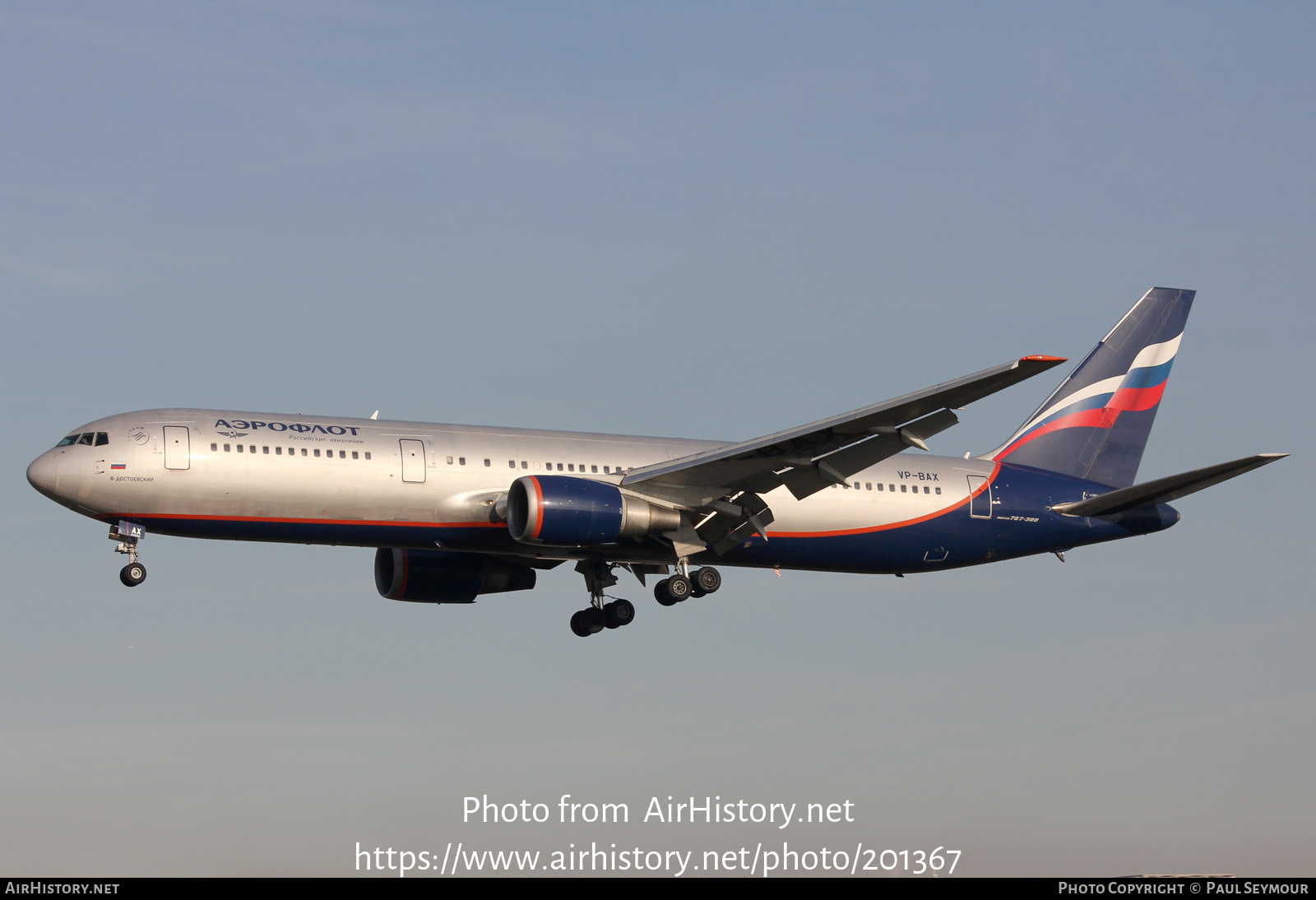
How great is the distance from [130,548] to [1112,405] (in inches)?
1149

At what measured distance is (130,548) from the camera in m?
39.1

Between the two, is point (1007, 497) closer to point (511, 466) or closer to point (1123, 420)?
point (1123, 420)

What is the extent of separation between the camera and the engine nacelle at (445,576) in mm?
46281

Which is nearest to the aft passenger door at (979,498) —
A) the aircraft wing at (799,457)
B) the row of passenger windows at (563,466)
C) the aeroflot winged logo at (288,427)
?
the aircraft wing at (799,457)

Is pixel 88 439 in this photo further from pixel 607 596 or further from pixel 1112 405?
pixel 1112 405

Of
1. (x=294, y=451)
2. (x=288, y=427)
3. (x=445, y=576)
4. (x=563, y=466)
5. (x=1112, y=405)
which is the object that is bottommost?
(x=445, y=576)

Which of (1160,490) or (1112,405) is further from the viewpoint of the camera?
(1112,405)

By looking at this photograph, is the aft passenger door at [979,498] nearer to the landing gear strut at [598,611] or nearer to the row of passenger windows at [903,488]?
the row of passenger windows at [903,488]

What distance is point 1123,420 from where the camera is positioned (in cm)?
5034

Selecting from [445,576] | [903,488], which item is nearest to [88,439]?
[445,576]
